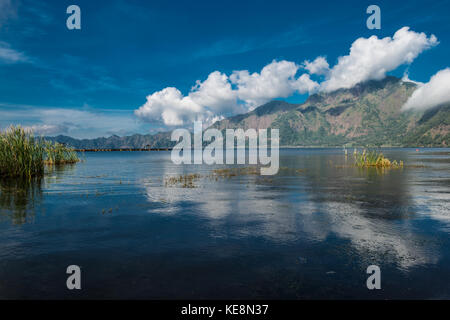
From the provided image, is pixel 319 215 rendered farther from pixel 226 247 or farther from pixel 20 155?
pixel 20 155

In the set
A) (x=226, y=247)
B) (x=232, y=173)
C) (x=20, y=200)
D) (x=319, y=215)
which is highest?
(x=232, y=173)

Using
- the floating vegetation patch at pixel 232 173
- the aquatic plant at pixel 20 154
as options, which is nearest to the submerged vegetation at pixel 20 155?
the aquatic plant at pixel 20 154

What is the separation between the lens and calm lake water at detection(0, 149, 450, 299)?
10547mm

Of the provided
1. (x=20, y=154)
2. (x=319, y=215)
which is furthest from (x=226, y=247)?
(x=20, y=154)

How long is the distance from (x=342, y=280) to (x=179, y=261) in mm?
6816

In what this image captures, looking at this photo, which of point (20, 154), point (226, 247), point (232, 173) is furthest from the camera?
point (232, 173)

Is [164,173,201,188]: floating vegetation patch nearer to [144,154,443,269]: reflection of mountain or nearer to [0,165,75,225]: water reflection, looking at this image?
[144,154,443,269]: reflection of mountain

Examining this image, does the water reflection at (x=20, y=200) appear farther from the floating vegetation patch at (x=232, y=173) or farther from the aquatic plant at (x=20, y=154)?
the floating vegetation patch at (x=232, y=173)

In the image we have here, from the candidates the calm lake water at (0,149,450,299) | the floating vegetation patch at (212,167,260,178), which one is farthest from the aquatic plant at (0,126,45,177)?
the floating vegetation patch at (212,167,260,178)

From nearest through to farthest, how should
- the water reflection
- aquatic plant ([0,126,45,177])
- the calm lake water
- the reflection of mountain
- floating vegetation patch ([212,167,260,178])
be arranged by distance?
the calm lake water → the reflection of mountain → the water reflection → aquatic plant ([0,126,45,177]) → floating vegetation patch ([212,167,260,178])

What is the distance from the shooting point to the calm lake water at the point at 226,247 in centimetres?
1055

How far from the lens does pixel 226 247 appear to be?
14.9 metres
